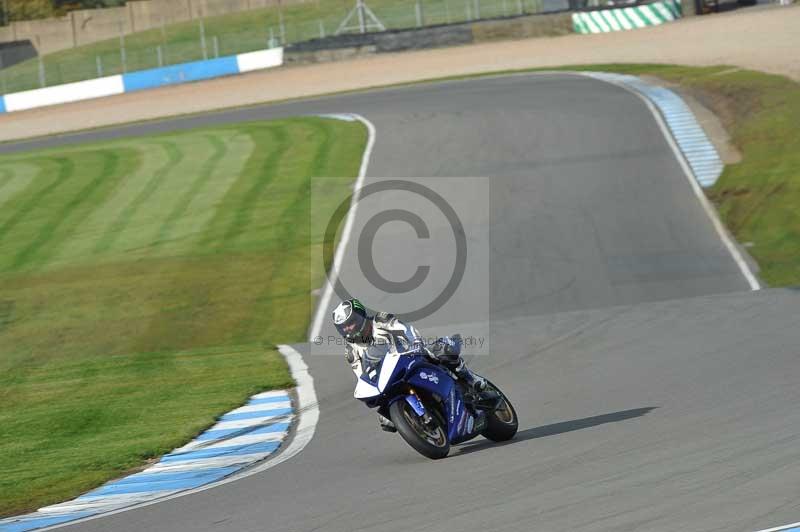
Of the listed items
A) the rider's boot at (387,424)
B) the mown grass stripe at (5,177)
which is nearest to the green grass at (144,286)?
the mown grass stripe at (5,177)

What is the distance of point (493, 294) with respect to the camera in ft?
67.4

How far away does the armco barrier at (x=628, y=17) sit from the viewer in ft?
168

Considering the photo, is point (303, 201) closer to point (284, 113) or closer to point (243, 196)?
point (243, 196)

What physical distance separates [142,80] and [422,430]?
5246 cm

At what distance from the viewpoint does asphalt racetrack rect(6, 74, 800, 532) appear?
331 inches

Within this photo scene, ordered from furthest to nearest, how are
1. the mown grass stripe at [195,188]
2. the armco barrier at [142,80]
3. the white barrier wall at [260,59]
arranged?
1. the armco barrier at [142,80]
2. the white barrier wall at [260,59]
3. the mown grass stripe at [195,188]

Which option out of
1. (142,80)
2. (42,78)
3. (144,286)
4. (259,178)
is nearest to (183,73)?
(142,80)

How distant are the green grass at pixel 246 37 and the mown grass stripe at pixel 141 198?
83.1 feet

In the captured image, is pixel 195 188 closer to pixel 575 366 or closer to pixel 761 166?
pixel 761 166

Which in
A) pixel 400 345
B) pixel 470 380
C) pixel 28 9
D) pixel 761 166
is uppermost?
pixel 28 9

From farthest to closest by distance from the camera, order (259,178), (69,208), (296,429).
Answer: (259,178) < (69,208) < (296,429)

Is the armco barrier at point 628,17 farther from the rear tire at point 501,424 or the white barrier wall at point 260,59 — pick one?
the rear tire at point 501,424

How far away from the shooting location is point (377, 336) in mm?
10586

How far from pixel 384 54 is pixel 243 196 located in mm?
26326
